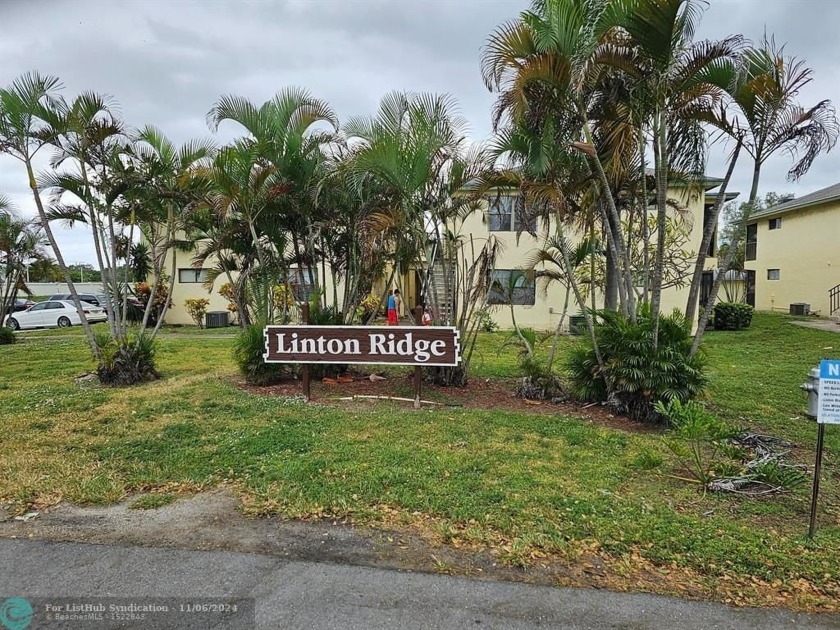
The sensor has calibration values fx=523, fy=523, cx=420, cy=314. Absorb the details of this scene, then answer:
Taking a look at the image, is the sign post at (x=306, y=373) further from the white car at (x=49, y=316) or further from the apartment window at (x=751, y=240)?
the apartment window at (x=751, y=240)

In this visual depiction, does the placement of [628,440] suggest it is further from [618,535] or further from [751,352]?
[751,352]

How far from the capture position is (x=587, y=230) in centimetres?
739

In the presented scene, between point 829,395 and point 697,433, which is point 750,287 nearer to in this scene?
point 697,433

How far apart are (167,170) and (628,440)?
7.53 meters

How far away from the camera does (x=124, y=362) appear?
8125mm

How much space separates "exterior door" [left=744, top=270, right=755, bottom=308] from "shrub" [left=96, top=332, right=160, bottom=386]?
27.1 metres

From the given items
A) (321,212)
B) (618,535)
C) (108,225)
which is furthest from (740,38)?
(108,225)

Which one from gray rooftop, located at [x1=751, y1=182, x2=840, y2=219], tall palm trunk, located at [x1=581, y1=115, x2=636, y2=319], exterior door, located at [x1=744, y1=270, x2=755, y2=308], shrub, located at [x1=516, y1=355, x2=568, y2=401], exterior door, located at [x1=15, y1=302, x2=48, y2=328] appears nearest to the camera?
tall palm trunk, located at [x1=581, y1=115, x2=636, y2=319]

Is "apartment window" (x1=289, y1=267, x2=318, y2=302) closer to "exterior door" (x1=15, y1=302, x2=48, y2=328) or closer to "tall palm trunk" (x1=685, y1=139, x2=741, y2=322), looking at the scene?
"tall palm trunk" (x1=685, y1=139, x2=741, y2=322)

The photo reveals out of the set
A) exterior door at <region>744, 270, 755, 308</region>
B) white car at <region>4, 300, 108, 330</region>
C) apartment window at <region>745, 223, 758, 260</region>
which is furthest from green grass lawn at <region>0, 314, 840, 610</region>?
apartment window at <region>745, 223, 758, 260</region>

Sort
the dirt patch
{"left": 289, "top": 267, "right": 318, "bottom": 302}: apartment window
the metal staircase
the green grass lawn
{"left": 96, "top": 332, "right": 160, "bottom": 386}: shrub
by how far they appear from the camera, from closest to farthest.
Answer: the green grass lawn < the dirt patch < the metal staircase < {"left": 96, "top": 332, "right": 160, "bottom": 386}: shrub < {"left": 289, "top": 267, "right": 318, "bottom": 302}: apartment window

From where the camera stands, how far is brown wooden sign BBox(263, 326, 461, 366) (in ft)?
21.0
